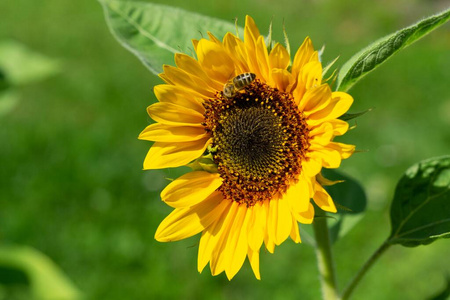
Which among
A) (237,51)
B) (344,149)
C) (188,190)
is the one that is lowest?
(344,149)

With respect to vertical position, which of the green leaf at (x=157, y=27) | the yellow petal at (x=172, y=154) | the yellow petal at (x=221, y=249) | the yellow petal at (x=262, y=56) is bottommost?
the yellow petal at (x=221, y=249)

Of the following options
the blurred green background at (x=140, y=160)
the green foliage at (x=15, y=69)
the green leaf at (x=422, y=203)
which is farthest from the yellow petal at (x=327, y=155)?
the blurred green background at (x=140, y=160)

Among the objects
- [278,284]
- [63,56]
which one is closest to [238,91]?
[278,284]

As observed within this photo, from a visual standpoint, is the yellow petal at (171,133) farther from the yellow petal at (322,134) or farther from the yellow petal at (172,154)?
the yellow petal at (322,134)

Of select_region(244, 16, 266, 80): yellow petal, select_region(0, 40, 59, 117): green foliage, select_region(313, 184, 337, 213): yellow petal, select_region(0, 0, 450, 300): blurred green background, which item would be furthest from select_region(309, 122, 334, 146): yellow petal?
select_region(0, 0, 450, 300): blurred green background

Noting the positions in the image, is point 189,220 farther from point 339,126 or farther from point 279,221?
point 339,126

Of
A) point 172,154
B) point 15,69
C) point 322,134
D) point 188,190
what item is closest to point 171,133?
point 172,154
